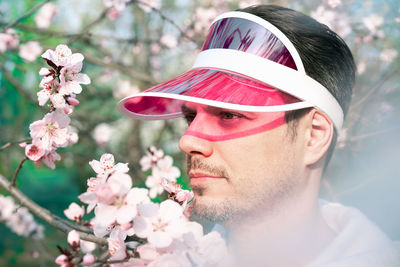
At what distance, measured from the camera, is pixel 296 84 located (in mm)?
1182

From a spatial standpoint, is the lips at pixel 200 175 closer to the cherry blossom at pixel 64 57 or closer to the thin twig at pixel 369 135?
the cherry blossom at pixel 64 57

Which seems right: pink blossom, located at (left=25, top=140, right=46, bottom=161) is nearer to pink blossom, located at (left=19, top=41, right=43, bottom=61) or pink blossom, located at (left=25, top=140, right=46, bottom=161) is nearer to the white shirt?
the white shirt

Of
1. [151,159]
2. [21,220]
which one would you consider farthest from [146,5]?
[21,220]

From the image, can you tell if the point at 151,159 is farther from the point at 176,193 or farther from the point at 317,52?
the point at 317,52

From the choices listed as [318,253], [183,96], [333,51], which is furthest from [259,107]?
[318,253]

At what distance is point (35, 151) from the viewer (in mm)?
1316

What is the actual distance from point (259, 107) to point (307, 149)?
1.08ft

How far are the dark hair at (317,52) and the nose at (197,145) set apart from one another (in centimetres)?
32

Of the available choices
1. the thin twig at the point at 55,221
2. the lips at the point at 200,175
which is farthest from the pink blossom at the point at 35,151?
the lips at the point at 200,175

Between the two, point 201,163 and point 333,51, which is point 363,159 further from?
point 201,163

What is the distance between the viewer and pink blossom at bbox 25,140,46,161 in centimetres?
129

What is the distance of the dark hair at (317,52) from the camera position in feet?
4.15

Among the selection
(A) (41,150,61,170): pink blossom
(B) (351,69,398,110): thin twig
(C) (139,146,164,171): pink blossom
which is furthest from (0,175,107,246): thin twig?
(B) (351,69,398,110): thin twig

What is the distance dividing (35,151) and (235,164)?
2.60ft
